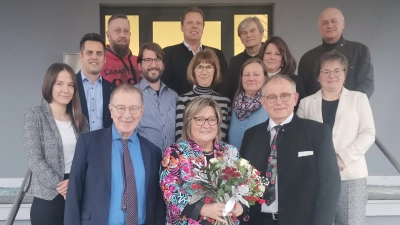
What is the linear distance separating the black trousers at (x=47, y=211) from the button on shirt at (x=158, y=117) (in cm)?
78

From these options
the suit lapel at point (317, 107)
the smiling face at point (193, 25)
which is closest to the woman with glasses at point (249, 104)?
the suit lapel at point (317, 107)

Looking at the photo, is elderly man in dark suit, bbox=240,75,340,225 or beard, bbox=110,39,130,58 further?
beard, bbox=110,39,130,58

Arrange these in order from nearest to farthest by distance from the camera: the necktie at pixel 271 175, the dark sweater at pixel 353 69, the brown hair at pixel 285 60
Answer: the necktie at pixel 271 175
the brown hair at pixel 285 60
the dark sweater at pixel 353 69

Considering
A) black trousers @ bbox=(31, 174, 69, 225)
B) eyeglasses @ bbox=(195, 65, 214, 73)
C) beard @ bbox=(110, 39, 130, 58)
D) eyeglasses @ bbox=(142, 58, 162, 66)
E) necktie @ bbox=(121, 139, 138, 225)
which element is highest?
beard @ bbox=(110, 39, 130, 58)

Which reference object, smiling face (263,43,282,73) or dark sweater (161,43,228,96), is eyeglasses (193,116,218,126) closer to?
smiling face (263,43,282,73)

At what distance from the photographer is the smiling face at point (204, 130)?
8.87 feet

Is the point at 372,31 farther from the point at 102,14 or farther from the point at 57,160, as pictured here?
the point at 57,160

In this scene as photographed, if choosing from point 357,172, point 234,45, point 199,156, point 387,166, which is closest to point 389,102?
point 387,166

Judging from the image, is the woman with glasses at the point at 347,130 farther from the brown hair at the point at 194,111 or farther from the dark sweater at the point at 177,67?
the dark sweater at the point at 177,67

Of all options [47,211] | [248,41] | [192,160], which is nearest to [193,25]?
[248,41]

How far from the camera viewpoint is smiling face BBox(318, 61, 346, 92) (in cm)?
325

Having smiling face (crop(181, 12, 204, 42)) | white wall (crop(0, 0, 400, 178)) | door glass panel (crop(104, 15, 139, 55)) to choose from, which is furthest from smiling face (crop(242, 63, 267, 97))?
door glass panel (crop(104, 15, 139, 55))

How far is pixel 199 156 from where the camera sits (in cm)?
268

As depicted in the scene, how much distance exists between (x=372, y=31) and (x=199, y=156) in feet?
15.6
